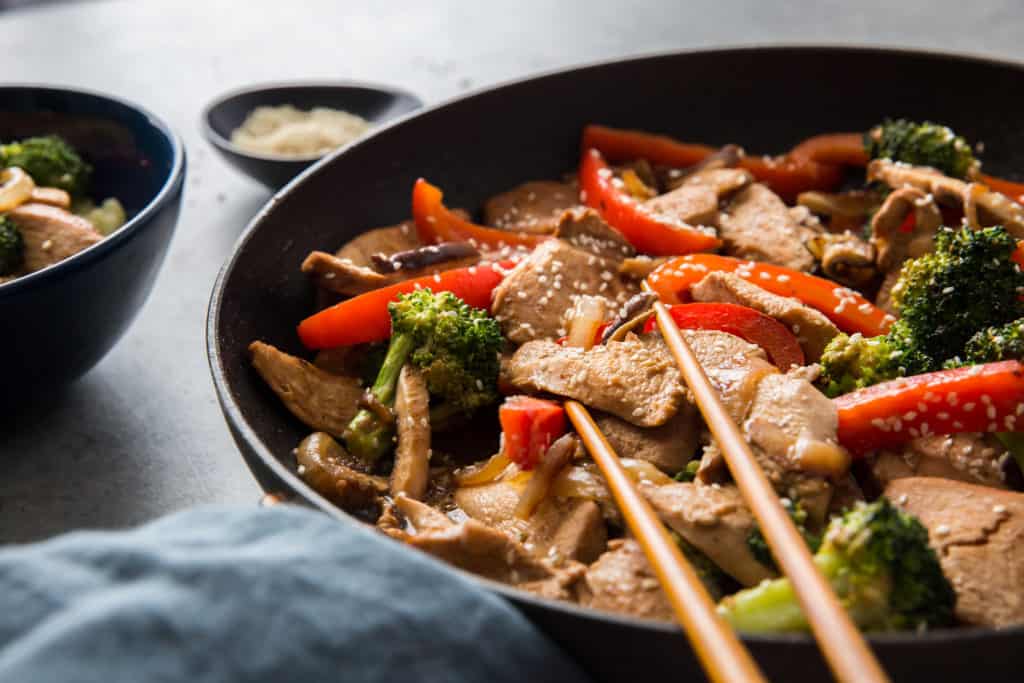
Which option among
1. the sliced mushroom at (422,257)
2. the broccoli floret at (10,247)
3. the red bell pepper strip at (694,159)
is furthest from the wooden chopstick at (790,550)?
the broccoli floret at (10,247)

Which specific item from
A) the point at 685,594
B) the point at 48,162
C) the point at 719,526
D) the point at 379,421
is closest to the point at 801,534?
the point at 719,526

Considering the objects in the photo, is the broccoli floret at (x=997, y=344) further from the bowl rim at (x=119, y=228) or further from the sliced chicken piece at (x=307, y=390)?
the bowl rim at (x=119, y=228)

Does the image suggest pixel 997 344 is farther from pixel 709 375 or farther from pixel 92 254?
pixel 92 254

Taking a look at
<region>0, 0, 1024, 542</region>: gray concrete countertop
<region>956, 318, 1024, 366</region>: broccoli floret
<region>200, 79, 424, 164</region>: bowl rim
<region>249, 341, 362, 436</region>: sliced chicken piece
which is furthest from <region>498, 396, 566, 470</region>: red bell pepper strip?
<region>200, 79, 424, 164</region>: bowl rim

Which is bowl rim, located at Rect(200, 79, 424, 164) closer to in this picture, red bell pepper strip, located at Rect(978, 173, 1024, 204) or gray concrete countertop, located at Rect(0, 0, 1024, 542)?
gray concrete countertop, located at Rect(0, 0, 1024, 542)

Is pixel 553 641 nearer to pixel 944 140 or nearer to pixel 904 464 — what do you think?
pixel 904 464
